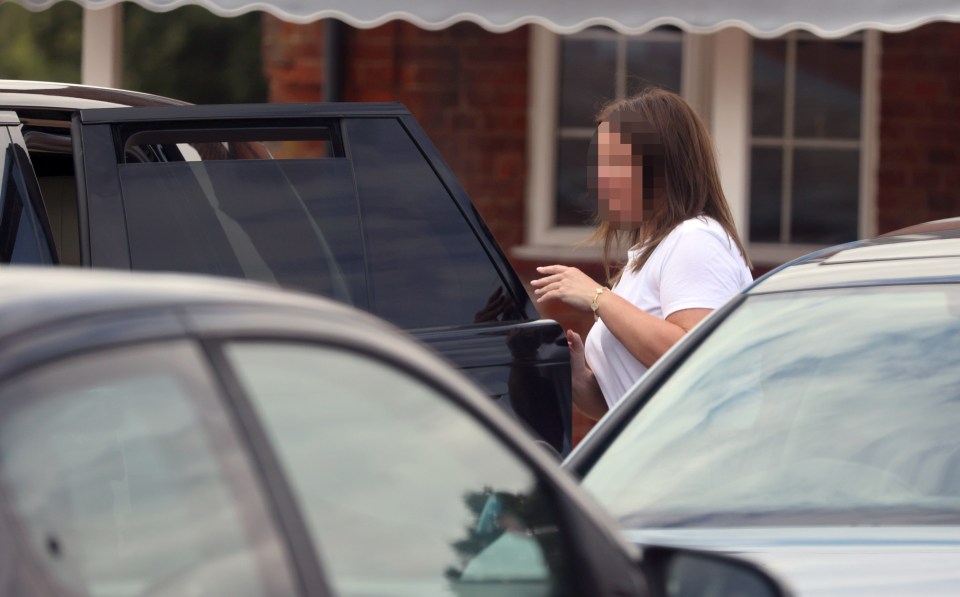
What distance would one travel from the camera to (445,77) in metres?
7.28

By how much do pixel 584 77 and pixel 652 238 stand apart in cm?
423

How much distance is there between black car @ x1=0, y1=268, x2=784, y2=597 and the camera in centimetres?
119

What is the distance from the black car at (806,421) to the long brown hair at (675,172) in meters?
0.50

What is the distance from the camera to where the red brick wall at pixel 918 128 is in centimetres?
718

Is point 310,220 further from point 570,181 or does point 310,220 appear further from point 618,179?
point 570,181

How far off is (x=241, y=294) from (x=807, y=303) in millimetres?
1520

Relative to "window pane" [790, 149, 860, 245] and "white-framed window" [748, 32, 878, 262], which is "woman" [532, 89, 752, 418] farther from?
"window pane" [790, 149, 860, 245]

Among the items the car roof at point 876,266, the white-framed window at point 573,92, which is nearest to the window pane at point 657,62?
the white-framed window at point 573,92

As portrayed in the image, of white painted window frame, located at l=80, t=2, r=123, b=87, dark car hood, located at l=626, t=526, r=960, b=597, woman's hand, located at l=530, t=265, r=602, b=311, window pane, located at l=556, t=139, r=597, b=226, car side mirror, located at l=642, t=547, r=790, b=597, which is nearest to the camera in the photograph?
car side mirror, located at l=642, t=547, r=790, b=597

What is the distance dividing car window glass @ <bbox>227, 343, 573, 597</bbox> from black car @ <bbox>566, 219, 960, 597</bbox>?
2.11 feet

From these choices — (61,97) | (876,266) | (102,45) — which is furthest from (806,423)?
(102,45)

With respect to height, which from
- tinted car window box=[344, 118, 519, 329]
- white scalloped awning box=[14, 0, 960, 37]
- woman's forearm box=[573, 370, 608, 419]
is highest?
white scalloped awning box=[14, 0, 960, 37]

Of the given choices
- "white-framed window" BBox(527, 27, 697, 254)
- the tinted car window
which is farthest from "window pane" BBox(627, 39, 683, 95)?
the tinted car window

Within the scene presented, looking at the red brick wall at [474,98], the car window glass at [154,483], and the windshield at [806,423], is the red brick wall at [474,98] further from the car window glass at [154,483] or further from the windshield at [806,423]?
the car window glass at [154,483]
